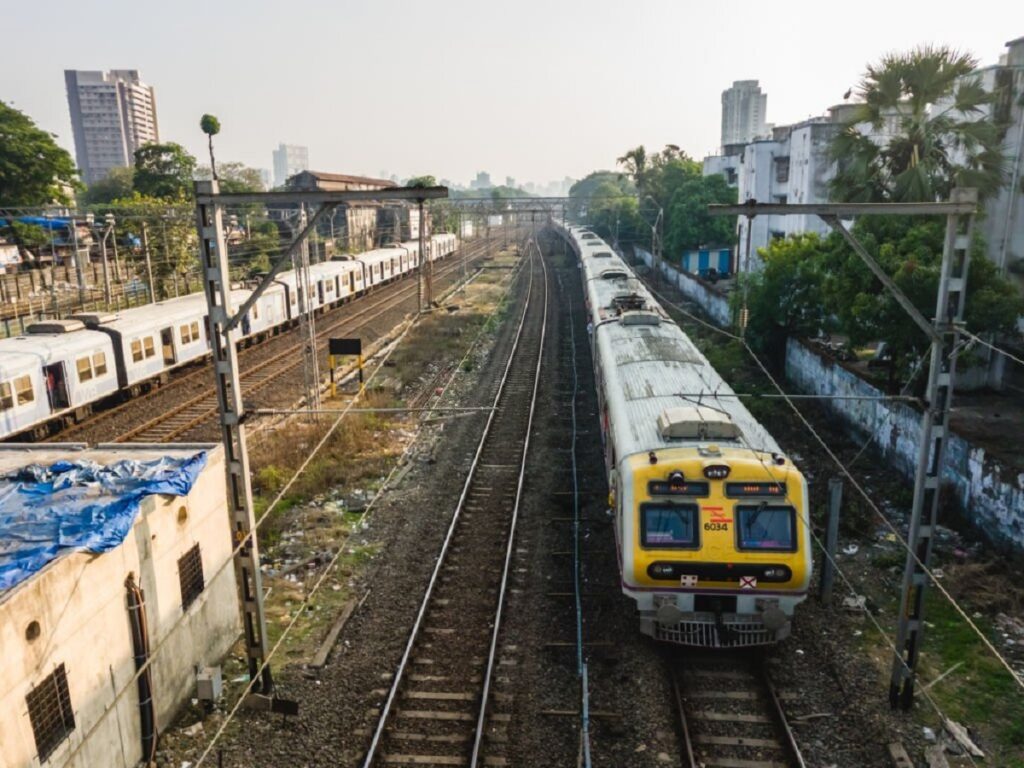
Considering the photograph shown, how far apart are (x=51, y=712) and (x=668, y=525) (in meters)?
7.23

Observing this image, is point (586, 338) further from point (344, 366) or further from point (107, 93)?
point (107, 93)

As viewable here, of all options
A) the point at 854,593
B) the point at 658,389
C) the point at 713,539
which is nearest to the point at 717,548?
the point at 713,539

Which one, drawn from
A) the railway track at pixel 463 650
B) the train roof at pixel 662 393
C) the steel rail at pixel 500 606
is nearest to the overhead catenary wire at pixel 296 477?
the railway track at pixel 463 650

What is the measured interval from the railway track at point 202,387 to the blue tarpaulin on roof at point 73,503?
1048 centimetres

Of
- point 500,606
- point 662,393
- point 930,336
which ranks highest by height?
point 930,336

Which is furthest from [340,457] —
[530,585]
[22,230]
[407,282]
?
[407,282]

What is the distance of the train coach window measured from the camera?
21.0 meters

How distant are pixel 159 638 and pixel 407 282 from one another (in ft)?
163

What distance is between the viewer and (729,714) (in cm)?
941

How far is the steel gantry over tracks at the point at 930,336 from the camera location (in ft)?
28.0

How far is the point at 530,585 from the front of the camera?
41.4 feet

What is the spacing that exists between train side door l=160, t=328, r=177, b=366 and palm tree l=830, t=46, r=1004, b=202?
2099 cm

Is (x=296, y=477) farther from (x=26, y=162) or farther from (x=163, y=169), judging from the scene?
(x=163, y=169)

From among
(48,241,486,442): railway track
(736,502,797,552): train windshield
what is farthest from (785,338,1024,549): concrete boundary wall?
(48,241,486,442): railway track
